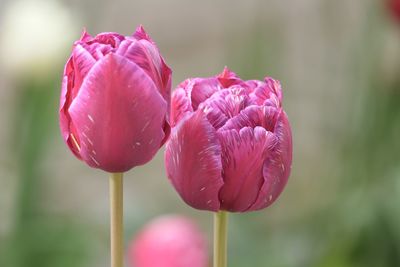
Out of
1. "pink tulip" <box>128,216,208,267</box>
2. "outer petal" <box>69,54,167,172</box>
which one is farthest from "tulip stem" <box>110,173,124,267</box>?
"pink tulip" <box>128,216,208,267</box>

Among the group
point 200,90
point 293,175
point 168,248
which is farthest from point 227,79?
point 293,175

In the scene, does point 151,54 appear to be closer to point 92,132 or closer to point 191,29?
point 92,132

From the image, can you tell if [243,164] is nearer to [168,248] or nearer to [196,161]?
[196,161]

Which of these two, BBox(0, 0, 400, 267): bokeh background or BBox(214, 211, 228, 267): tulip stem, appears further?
BBox(0, 0, 400, 267): bokeh background

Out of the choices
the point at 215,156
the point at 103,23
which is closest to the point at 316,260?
the point at 215,156

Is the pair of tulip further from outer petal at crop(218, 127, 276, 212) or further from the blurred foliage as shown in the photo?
the blurred foliage

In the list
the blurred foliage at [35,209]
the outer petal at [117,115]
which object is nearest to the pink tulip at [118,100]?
the outer petal at [117,115]

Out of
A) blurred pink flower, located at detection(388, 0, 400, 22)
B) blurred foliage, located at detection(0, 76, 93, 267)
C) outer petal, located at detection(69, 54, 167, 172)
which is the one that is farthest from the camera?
blurred pink flower, located at detection(388, 0, 400, 22)
